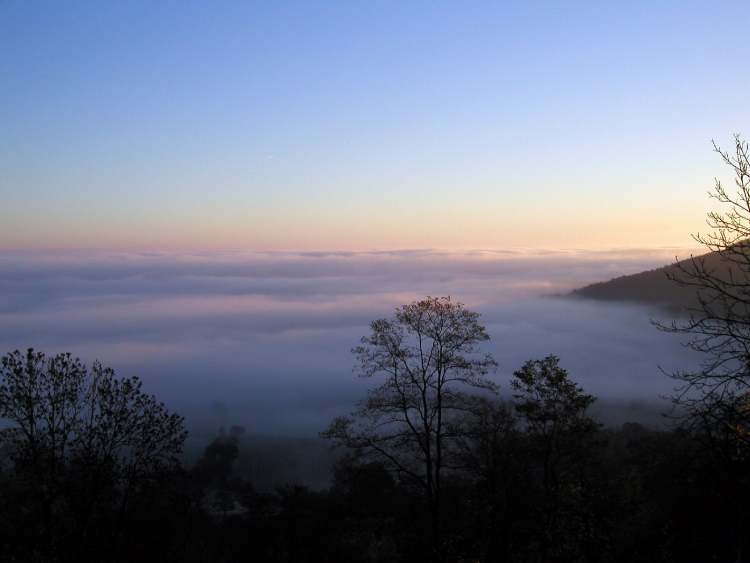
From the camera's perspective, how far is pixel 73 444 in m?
16.9

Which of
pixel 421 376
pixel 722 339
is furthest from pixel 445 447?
pixel 722 339

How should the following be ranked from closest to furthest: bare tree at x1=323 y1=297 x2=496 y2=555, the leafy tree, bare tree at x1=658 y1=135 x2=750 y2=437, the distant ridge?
bare tree at x1=658 y1=135 x2=750 y2=437, the leafy tree, bare tree at x1=323 y1=297 x2=496 y2=555, the distant ridge

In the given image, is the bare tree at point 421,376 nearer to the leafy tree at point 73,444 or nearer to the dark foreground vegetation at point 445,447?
the dark foreground vegetation at point 445,447

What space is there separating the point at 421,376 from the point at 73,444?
10.7 m

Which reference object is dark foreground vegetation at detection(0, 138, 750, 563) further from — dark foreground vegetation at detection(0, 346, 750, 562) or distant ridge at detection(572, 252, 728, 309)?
distant ridge at detection(572, 252, 728, 309)

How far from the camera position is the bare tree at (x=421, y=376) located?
1858 centimetres

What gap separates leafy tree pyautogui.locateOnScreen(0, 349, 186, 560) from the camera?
16.1m

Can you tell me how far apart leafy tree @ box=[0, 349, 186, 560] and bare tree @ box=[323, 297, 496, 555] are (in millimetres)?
6248

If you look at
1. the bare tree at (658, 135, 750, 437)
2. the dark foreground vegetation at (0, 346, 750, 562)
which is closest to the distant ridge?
the dark foreground vegetation at (0, 346, 750, 562)

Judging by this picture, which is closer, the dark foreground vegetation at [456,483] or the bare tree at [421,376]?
the dark foreground vegetation at [456,483]

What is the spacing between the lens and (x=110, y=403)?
17281mm

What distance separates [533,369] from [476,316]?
179 inches

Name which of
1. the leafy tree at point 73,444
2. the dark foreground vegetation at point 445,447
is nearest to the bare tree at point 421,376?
the dark foreground vegetation at point 445,447

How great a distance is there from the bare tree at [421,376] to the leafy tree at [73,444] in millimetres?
6248
